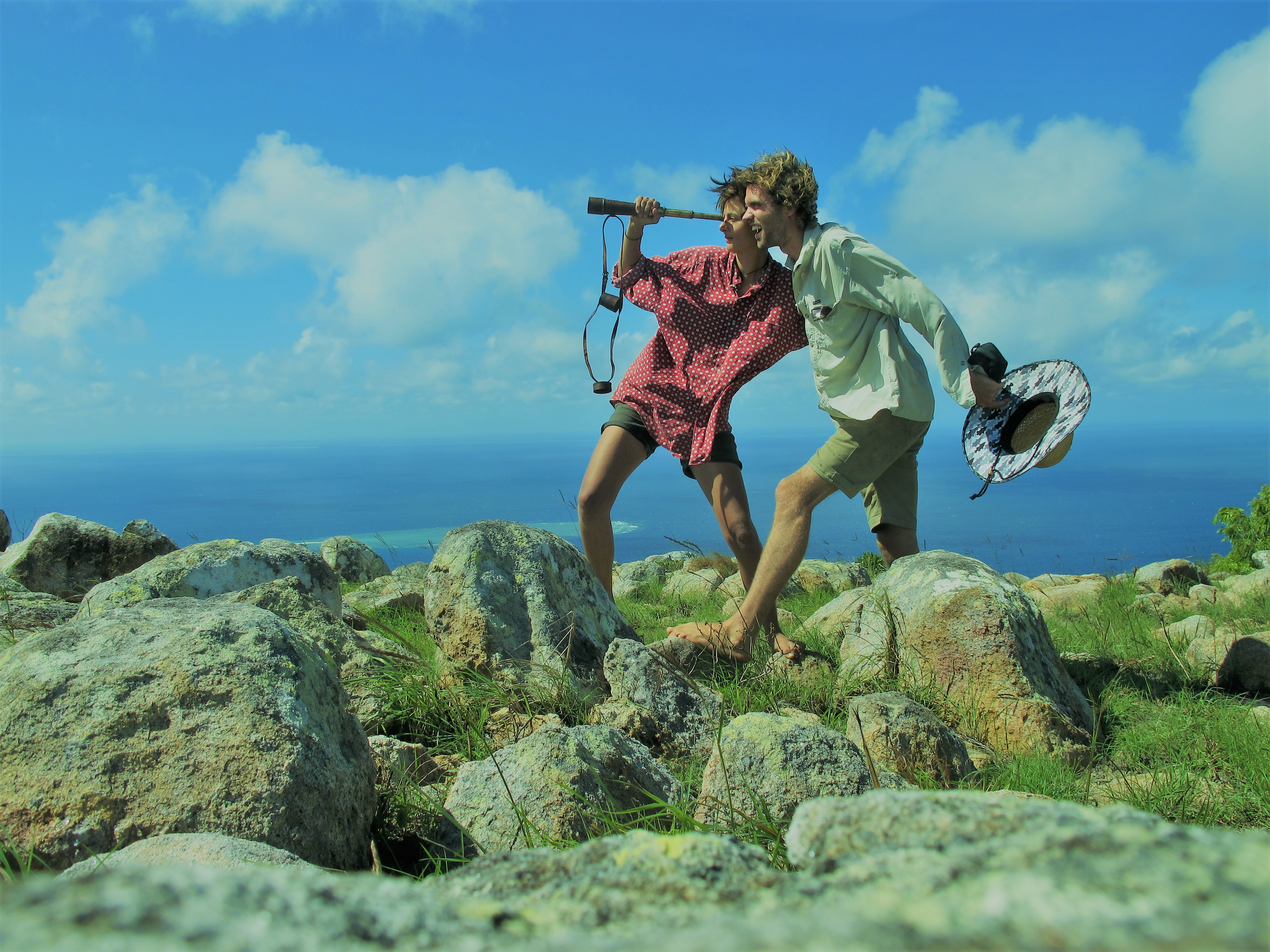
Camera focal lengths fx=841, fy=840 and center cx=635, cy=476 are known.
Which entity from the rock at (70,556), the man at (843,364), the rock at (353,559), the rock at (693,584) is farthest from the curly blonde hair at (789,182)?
the rock at (353,559)

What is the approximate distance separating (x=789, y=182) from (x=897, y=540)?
2164 mm

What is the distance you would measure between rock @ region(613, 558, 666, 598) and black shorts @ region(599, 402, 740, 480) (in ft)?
11.1

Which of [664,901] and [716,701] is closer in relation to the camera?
[664,901]

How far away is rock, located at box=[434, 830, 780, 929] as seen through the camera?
838mm

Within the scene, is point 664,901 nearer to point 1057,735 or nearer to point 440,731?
point 440,731

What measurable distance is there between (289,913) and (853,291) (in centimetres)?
424

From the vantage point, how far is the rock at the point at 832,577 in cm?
843

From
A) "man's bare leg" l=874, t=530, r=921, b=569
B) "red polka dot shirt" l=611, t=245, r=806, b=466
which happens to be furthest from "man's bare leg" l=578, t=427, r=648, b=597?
"man's bare leg" l=874, t=530, r=921, b=569

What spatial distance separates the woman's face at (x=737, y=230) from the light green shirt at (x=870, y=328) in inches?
13.6

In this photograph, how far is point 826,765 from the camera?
7.84ft

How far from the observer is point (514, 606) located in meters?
3.82

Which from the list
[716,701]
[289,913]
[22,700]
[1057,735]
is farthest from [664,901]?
[1057,735]

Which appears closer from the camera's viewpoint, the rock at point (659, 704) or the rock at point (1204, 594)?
the rock at point (659, 704)

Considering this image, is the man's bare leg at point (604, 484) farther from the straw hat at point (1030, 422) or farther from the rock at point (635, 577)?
the rock at point (635, 577)
